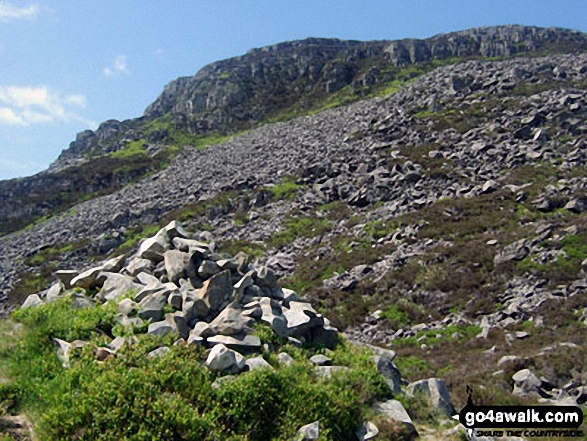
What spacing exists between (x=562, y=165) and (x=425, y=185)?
403 inches

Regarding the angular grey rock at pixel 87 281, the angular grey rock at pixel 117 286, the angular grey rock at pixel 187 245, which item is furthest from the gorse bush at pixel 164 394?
the angular grey rock at pixel 187 245

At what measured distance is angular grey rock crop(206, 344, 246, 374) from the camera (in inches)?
308

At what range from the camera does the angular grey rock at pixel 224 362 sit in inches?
308

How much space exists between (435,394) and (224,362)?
4.39 m

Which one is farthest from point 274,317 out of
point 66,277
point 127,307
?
point 66,277

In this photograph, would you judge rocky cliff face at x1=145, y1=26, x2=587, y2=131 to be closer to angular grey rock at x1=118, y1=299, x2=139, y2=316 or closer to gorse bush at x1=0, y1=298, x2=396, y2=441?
angular grey rock at x1=118, y1=299, x2=139, y2=316

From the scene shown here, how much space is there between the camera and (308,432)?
678 cm

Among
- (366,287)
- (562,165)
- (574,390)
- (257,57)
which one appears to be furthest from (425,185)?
(257,57)

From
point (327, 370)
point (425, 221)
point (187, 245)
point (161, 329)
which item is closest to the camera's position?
point (327, 370)

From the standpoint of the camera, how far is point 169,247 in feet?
42.8

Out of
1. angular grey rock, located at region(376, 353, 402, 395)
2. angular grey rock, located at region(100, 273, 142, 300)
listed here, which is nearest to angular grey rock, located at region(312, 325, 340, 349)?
angular grey rock, located at region(376, 353, 402, 395)

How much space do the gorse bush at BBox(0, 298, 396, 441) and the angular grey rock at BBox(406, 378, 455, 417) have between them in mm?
1095

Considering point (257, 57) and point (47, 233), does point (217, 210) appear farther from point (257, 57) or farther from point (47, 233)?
point (257, 57)

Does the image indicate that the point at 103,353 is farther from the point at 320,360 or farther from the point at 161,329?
the point at 320,360
